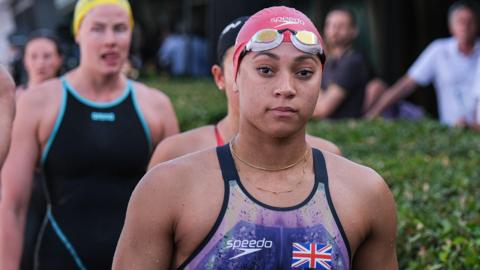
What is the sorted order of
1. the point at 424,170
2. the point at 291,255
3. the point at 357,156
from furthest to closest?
1. the point at 357,156
2. the point at 424,170
3. the point at 291,255

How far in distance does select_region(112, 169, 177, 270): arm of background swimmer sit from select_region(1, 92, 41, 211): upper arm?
238 centimetres

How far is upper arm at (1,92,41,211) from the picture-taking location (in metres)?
5.63

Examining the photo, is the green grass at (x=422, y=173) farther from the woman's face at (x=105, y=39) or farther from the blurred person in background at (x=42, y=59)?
the woman's face at (x=105, y=39)

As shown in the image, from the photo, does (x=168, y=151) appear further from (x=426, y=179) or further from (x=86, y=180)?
(x=426, y=179)

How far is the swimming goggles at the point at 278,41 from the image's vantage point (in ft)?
11.1

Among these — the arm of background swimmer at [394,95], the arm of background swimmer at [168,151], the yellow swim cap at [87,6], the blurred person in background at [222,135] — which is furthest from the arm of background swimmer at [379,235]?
the arm of background swimmer at [394,95]

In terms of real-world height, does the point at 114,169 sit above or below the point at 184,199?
below

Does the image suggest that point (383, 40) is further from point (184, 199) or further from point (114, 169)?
point (184, 199)

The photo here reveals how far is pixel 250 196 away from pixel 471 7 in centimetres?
808

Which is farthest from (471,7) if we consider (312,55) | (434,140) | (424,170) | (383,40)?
(312,55)

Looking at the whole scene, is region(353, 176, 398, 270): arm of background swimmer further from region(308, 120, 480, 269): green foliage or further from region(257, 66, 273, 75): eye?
region(308, 120, 480, 269): green foliage

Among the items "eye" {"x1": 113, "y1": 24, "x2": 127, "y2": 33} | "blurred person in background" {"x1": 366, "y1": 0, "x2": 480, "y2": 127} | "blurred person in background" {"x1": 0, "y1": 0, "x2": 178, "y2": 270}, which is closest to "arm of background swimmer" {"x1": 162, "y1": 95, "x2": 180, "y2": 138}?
"blurred person in background" {"x1": 0, "y1": 0, "x2": 178, "y2": 270}

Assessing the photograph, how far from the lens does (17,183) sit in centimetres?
563

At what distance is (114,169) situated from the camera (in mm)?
5867
